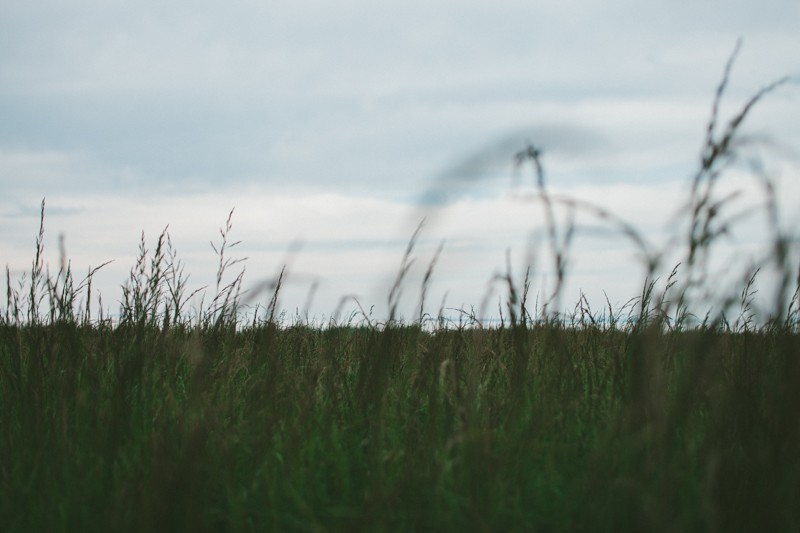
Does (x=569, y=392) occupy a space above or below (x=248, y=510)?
above

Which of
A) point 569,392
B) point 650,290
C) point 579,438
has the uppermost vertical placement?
point 650,290

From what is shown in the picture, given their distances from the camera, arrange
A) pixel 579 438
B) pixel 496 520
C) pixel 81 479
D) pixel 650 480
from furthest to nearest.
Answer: pixel 579 438, pixel 81 479, pixel 650 480, pixel 496 520

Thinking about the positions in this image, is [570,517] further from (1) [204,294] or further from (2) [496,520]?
(1) [204,294]

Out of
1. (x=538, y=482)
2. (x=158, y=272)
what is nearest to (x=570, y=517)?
(x=538, y=482)

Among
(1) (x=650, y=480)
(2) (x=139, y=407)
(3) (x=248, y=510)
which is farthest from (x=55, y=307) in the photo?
(1) (x=650, y=480)

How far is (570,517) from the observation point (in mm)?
1902

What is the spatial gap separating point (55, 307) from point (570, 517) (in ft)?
7.85

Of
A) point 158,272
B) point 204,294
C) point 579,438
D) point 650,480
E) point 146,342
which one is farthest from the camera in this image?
point 204,294

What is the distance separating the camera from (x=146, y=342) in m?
2.92

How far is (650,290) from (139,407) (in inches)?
84.1

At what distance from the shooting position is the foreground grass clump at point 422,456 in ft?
5.49

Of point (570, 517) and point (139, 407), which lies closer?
point (570, 517)

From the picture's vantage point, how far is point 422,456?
6.92 ft

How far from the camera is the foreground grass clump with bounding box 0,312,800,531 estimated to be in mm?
1675
